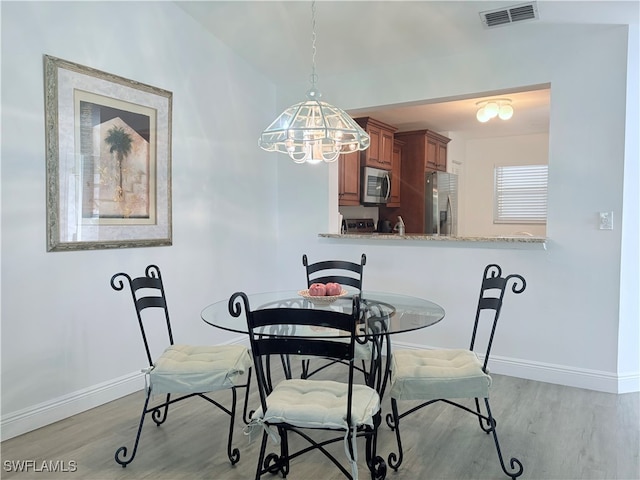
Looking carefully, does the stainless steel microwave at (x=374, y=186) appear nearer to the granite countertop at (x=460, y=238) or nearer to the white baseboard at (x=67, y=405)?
the granite countertop at (x=460, y=238)

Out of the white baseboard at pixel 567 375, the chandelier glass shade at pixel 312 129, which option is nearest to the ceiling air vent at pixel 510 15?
the chandelier glass shade at pixel 312 129

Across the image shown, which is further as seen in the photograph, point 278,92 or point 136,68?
point 278,92

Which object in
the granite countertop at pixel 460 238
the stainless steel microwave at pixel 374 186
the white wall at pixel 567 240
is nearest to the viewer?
the white wall at pixel 567 240

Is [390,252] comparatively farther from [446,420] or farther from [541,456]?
[541,456]

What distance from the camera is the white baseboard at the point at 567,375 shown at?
3.01 m

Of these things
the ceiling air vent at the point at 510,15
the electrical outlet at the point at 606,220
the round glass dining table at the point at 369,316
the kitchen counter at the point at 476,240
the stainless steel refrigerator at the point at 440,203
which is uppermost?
the ceiling air vent at the point at 510,15

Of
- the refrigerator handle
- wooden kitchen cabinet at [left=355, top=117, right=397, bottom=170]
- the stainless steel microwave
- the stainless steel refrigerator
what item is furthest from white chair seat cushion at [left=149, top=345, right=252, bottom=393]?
the refrigerator handle

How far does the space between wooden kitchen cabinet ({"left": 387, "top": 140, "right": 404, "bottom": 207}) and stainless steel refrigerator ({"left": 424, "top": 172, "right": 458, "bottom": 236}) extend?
1.26ft

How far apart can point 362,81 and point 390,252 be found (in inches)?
61.1

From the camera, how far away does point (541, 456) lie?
7.17ft

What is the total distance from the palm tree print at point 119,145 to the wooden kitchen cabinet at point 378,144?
9.43ft

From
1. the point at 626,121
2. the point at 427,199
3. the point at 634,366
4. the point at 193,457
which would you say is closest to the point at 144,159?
the point at 193,457

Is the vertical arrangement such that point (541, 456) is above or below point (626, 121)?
below

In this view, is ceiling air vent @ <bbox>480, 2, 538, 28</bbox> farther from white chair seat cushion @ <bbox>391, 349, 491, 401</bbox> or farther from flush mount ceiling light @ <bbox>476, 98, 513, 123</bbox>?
white chair seat cushion @ <bbox>391, 349, 491, 401</bbox>
